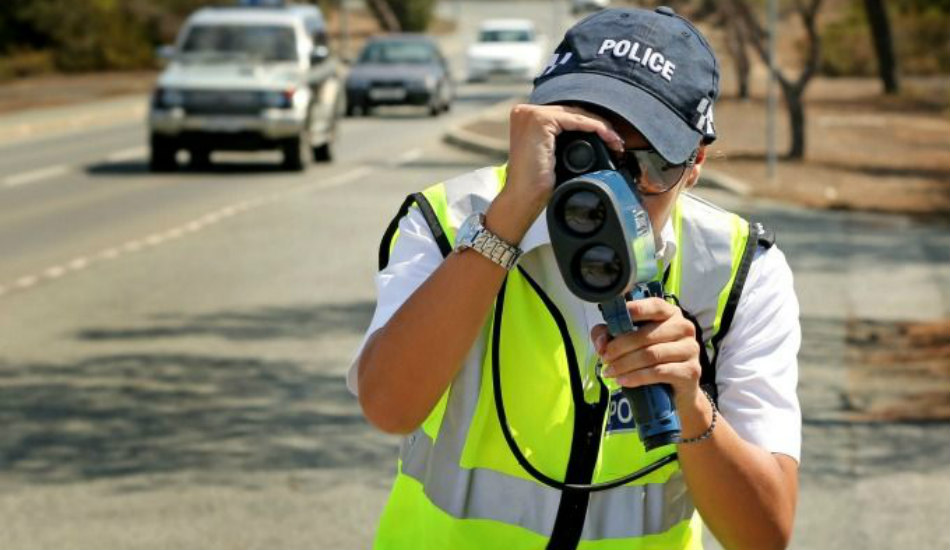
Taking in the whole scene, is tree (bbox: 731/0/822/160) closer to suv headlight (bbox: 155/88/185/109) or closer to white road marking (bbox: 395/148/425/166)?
white road marking (bbox: 395/148/425/166)

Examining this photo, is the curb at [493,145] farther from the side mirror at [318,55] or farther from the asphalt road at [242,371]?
the side mirror at [318,55]

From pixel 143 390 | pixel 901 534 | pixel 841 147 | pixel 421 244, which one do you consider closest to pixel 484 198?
pixel 421 244

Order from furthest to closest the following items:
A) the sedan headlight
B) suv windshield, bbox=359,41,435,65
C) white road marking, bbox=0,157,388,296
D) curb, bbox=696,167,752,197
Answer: suv windshield, bbox=359,41,435,65
the sedan headlight
curb, bbox=696,167,752,197
white road marking, bbox=0,157,388,296

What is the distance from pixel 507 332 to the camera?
2.70m

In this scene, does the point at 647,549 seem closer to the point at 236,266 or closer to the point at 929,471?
the point at 929,471

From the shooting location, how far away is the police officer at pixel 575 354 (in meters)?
2.57

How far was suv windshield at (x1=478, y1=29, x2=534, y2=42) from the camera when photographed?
5469 centimetres

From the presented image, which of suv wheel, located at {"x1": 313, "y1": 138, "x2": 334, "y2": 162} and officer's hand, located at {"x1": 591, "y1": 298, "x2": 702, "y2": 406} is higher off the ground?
officer's hand, located at {"x1": 591, "y1": 298, "x2": 702, "y2": 406}

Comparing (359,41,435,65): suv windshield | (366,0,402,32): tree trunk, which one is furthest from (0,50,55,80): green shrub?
(366,0,402,32): tree trunk

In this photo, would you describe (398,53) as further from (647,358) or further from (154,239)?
(647,358)

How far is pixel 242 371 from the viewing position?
9977mm

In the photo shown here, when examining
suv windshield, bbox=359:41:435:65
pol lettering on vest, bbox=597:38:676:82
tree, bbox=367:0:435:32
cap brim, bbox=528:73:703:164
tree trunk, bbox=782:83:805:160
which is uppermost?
pol lettering on vest, bbox=597:38:676:82

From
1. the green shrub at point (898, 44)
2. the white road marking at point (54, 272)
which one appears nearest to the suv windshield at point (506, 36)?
the green shrub at point (898, 44)

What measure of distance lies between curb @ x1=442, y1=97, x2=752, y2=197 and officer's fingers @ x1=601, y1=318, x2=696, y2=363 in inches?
463
